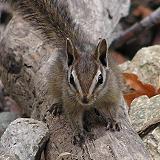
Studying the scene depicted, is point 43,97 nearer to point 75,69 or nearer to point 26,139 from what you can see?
point 26,139

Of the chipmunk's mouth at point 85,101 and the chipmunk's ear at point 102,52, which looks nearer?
the chipmunk's mouth at point 85,101

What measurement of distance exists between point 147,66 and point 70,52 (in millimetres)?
2083

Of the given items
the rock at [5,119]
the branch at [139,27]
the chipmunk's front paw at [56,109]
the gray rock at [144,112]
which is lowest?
the rock at [5,119]

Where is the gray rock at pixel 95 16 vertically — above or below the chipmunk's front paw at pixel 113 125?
above

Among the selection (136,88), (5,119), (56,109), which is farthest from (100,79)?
(5,119)

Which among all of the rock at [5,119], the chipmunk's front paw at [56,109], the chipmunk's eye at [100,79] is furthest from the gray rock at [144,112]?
the rock at [5,119]

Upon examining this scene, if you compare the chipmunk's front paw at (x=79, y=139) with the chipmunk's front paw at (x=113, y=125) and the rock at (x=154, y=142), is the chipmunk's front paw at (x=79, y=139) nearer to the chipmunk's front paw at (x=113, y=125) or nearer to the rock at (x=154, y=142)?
the chipmunk's front paw at (x=113, y=125)

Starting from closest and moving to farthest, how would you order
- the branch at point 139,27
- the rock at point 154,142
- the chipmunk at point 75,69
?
the chipmunk at point 75,69, the rock at point 154,142, the branch at point 139,27

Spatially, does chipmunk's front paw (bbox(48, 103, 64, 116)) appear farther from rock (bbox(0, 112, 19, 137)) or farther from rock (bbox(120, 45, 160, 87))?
rock (bbox(120, 45, 160, 87))

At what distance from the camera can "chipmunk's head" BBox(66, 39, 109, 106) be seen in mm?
4539

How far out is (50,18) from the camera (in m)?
5.64

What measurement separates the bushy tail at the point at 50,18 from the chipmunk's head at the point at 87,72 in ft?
2.05

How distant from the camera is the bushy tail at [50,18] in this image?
5535mm

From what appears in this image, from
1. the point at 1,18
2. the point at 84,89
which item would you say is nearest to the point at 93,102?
the point at 84,89
